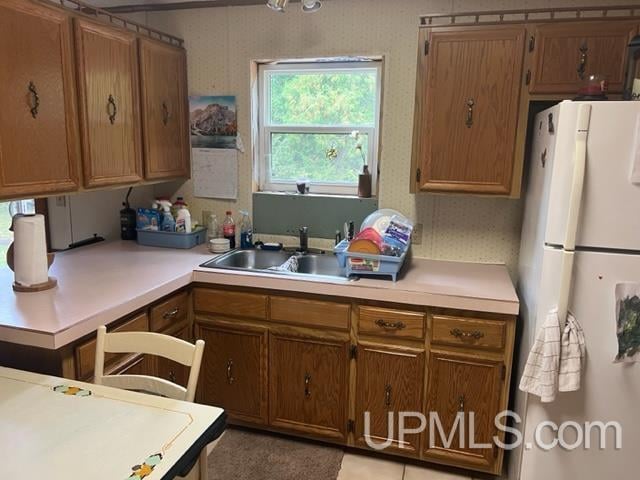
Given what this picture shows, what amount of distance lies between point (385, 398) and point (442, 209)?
3.36ft

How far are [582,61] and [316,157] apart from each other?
1.44 m

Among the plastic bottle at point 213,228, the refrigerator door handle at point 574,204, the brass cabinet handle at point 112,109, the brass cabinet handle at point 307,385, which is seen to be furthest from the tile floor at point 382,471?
the brass cabinet handle at point 112,109

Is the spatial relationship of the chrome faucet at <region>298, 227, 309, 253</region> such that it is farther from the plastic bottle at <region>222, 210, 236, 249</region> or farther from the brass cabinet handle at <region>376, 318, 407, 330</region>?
the brass cabinet handle at <region>376, 318, 407, 330</region>

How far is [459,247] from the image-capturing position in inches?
101

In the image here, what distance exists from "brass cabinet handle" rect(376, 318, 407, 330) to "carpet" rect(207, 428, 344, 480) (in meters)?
0.72

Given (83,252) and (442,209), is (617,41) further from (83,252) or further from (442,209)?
(83,252)

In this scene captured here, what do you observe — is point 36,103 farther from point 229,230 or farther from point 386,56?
point 386,56

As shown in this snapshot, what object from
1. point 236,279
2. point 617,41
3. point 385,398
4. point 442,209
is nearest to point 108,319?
point 236,279

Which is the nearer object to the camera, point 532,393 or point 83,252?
point 532,393

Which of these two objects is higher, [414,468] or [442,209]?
[442,209]

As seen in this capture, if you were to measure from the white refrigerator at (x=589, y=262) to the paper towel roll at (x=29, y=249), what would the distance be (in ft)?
6.44

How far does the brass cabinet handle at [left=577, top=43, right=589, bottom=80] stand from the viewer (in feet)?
6.52

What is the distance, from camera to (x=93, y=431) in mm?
1149

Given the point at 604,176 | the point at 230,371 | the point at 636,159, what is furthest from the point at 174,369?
the point at 636,159
